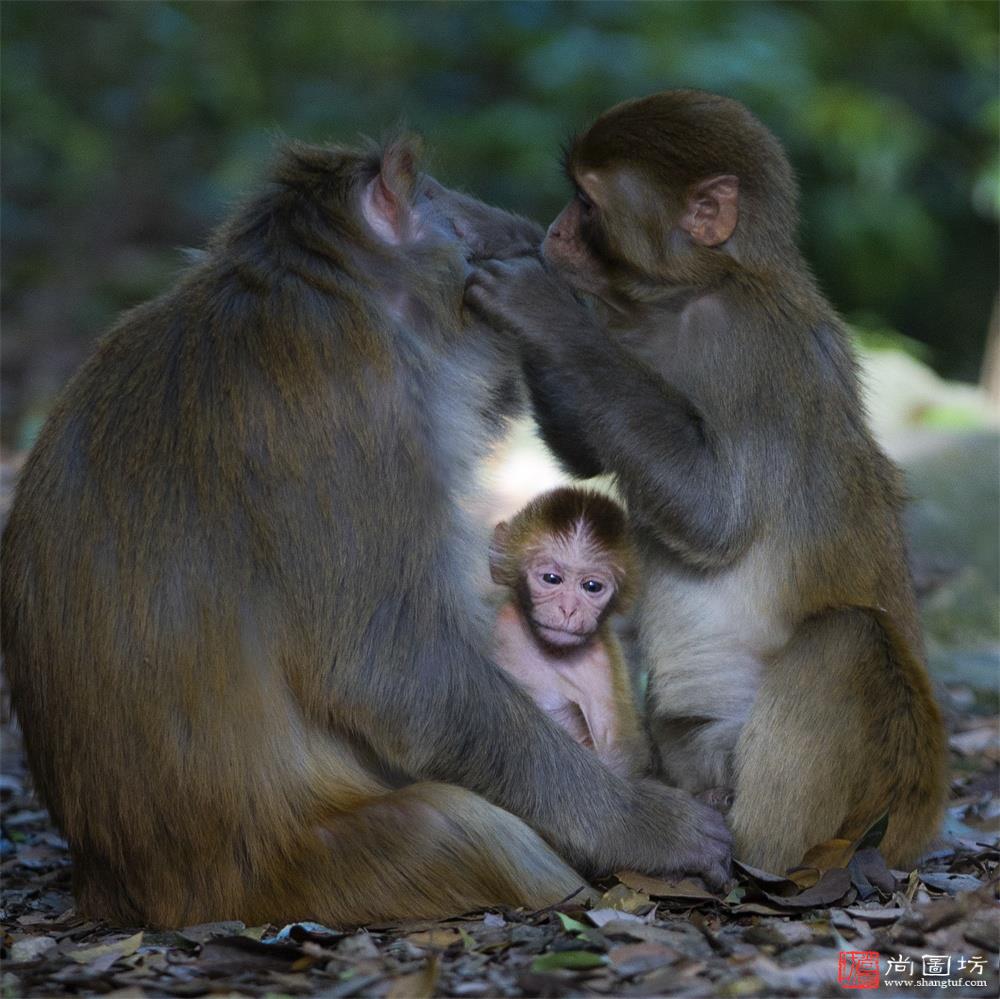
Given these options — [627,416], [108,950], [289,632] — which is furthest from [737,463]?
[108,950]

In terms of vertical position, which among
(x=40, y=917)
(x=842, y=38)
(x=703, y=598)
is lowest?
(x=40, y=917)

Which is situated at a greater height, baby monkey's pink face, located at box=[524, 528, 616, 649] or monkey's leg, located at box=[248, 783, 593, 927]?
baby monkey's pink face, located at box=[524, 528, 616, 649]

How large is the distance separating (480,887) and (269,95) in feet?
38.2

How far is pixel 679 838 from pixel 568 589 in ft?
3.07

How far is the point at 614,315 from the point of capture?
4.57m

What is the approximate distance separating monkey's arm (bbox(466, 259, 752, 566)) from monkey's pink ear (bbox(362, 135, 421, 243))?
0.27 m

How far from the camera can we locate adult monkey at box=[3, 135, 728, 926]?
149 inches

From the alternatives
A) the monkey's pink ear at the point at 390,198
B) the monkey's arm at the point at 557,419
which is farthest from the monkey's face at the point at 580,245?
the monkey's pink ear at the point at 390,198

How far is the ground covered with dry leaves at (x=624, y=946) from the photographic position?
3.38 meters

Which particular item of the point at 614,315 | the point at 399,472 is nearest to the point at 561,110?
the point at 614,315

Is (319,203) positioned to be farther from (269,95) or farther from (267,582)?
(269,95)

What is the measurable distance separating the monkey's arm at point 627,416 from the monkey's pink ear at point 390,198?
268 mm

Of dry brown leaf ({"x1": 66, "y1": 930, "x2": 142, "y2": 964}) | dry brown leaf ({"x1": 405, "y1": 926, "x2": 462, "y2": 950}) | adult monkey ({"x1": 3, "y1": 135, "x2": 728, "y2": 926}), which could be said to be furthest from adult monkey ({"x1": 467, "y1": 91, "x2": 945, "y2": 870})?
dry brown leaf ({"x1": 66, "y1": 930, "x2": 142, "y2": 964})

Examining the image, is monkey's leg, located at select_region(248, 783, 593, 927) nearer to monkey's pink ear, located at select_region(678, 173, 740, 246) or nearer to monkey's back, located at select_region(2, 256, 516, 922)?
monkey's back, located at select_region(2, 256, 516, 922)
